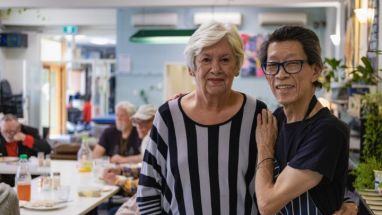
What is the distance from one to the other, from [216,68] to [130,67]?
9.18 m

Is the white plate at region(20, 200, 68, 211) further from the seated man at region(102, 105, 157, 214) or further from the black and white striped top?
the black and white striped top

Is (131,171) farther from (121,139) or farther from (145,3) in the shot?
(145,3)

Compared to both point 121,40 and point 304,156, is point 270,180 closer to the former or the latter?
point 304,156

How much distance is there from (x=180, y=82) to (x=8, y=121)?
6974 millimetres

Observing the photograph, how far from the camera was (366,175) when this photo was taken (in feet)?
10.2

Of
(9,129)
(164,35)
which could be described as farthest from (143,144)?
(164,35)

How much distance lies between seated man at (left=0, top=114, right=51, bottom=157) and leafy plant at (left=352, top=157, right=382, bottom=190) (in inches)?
143

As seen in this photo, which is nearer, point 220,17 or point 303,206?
point 303,206

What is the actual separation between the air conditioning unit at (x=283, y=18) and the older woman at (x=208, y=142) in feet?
27.7

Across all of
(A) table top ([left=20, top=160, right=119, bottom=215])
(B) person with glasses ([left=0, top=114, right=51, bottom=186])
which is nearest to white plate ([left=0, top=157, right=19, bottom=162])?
(B) person with glasses ([left=0, top=114, right=51, bottom=186])

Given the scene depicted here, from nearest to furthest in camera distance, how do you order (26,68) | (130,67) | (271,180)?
(271,180) → (130,67) → (26,68)

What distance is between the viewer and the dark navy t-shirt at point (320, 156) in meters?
1.52

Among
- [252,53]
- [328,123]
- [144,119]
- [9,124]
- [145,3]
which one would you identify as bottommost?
[9,124]

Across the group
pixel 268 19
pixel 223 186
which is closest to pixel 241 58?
pixel 223 186
